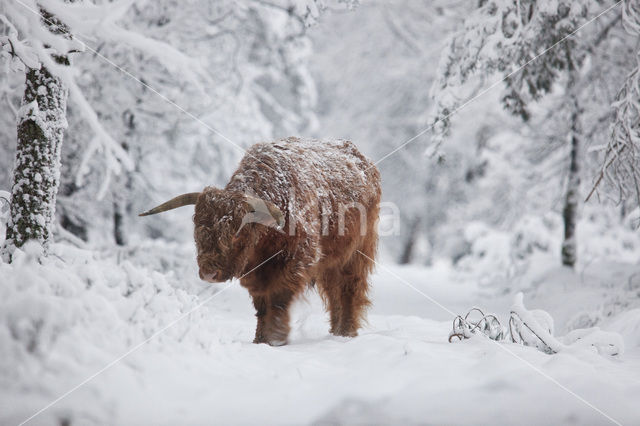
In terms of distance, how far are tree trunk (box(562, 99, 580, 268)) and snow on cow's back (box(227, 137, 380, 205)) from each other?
498 centimetres

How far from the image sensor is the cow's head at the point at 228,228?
13.4ft

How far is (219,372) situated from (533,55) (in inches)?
225

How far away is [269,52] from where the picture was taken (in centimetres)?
1106

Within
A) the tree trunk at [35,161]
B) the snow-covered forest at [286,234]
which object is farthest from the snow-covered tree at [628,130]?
the tree trunk at [35,161]

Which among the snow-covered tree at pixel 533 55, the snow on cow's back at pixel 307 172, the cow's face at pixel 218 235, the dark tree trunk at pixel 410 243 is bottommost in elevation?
the dark tree trunk at pixel 410 243

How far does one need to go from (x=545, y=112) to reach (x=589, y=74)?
228cm

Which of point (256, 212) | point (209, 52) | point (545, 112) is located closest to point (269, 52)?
point (209, 52)

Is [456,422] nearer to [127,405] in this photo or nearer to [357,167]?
[127,405]

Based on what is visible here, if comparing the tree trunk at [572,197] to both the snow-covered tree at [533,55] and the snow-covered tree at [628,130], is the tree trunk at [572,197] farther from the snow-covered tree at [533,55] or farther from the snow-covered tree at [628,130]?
the snow-covered tree at [628,130]

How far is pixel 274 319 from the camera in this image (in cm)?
453

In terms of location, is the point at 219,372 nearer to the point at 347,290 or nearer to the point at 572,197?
the point at 347,290

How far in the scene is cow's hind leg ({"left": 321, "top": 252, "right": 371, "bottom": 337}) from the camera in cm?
547

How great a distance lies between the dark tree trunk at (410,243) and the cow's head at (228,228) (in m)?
15.8

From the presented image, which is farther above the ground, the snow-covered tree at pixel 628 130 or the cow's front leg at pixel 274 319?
the snow-covered tree at pixel 628 130
